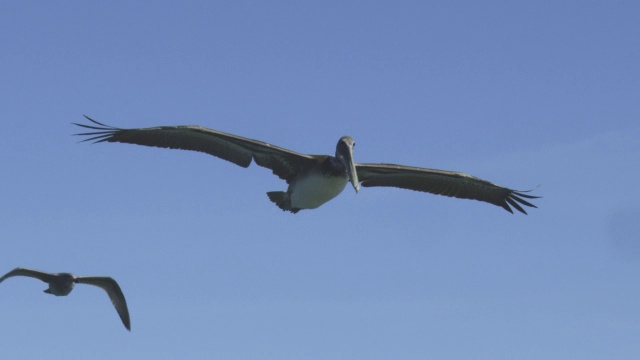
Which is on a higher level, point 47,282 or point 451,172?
point 451,172

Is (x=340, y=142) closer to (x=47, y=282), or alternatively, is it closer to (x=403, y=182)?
(x=403, y=182)

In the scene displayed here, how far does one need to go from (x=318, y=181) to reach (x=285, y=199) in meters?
1.13

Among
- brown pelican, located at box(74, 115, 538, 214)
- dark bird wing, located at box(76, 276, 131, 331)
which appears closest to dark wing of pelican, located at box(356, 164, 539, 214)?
brown pelican, located at box(74, 115, 538, 214)

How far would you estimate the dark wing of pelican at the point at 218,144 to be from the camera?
81.7 ft

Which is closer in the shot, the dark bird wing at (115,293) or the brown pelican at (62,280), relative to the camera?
the brown pelican at (62,280)

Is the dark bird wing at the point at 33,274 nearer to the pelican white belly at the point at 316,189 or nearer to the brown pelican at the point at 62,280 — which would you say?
the brown pelican at the point at 62,280

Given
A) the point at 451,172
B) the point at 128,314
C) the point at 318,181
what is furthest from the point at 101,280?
the point at 451,172

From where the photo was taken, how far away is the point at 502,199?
29.1 meters

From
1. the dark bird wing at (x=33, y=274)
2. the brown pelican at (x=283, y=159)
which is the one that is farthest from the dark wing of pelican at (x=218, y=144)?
the dark bird wing at (x=33, y=274)

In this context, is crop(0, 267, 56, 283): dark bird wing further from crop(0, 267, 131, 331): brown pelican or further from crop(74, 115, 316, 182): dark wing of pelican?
crop(74, 115, 316, 182): dark wing of pelican

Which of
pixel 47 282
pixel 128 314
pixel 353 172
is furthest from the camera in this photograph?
pixel 128 314

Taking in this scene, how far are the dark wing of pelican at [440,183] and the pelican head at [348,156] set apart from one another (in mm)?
1241

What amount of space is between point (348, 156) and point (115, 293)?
693 centimetres

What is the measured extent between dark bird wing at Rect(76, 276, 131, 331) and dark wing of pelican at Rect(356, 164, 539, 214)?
582 centimetres
